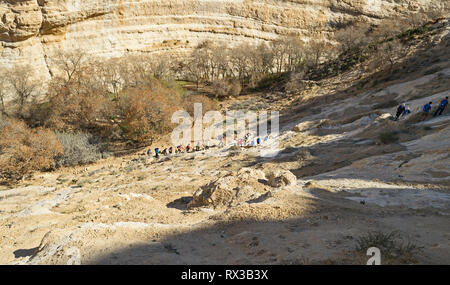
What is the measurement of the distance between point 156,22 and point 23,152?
25987 mm

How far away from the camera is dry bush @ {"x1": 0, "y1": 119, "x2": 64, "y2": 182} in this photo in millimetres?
14740

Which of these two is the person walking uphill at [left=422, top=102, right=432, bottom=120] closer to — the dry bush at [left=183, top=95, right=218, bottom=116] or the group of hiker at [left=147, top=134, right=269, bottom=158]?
the group of hiker at [left=147, top=134, right=269, bottom=158]

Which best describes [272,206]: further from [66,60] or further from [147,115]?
[66,60]

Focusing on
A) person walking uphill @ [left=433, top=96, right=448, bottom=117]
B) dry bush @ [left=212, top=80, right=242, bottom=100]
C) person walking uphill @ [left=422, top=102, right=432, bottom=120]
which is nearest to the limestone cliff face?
dry bush @ [left=212, top=80, right=242, bottom=100]

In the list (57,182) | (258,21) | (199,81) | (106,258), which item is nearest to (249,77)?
(199,81)

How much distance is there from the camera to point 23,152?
48.3ft

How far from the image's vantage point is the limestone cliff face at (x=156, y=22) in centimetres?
2753

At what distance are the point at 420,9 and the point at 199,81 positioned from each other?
111 feet

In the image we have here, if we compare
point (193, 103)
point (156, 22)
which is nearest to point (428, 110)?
point (193, 103)

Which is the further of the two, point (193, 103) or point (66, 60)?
point (66, 60)

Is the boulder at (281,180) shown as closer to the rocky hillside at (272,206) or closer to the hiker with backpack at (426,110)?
the rocky hillside at (272,206)

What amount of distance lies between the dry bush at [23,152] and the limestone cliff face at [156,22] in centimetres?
1621

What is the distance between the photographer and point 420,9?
→ 40.3 meters
